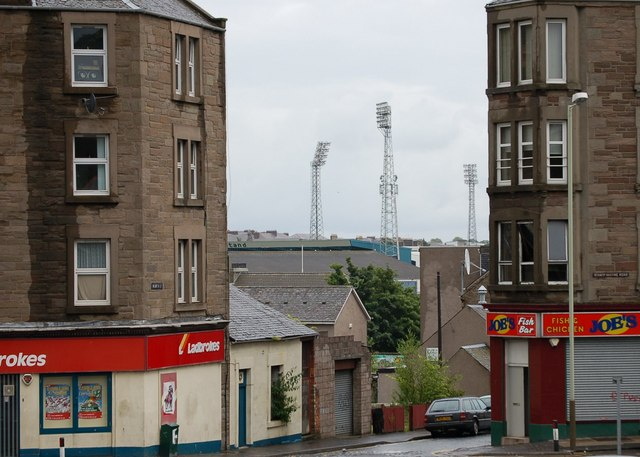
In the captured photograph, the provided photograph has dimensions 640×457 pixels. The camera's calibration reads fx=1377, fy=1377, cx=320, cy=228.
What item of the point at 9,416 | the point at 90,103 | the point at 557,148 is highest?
the point at 90,103

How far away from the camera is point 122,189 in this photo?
39.8 m

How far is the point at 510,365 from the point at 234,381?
8.94 metres

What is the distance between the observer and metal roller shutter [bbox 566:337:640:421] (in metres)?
42.2

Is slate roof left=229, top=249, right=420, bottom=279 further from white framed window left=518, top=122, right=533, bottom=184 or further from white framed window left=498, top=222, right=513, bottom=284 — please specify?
white framed window left=518, top=122, right=533, bottom=184

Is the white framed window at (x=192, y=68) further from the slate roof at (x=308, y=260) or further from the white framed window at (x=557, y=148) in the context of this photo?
the slate roof at (x=308, y=260)

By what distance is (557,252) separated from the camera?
140 feet

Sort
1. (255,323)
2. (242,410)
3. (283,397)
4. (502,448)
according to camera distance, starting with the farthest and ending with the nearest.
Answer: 1. (255,323)
2. (283,397)
3. (242,410)
4. (502,448)

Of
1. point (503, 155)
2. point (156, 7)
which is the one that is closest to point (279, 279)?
point (503, 155)

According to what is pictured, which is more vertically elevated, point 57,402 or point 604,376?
point 604,376

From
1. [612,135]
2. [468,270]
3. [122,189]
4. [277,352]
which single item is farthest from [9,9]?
[468,270]

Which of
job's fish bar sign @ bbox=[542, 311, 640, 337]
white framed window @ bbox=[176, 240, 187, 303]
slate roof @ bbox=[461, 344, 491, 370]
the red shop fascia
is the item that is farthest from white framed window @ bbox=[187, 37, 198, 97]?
slate roof @ bbox=[461, 344, 491, 370]

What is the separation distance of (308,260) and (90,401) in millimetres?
122273

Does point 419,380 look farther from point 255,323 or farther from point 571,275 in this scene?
point 571,275

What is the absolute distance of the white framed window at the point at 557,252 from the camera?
140 ft
